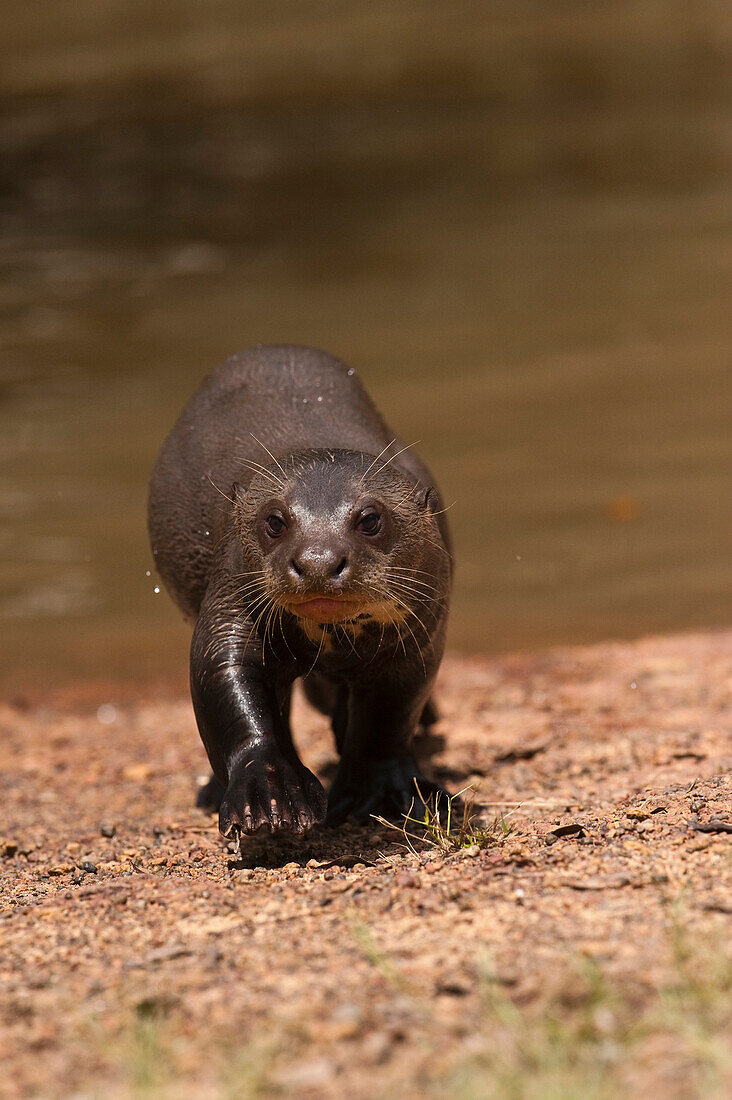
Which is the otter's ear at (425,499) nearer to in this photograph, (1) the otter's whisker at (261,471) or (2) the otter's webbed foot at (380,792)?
(1) the otter's whisker at (261,471)

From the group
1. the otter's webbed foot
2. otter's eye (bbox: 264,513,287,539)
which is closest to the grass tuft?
the otter's webbed foot

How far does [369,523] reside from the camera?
511cm

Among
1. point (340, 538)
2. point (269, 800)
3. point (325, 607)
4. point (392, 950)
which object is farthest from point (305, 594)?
point (392, 950)

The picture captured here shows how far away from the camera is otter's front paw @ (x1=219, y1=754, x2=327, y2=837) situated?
5.04 meters

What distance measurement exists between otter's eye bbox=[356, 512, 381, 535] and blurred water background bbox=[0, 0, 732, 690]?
20.9 ft

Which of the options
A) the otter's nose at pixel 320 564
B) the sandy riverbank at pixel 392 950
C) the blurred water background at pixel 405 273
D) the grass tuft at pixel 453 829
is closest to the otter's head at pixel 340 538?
the otter's nose at pixel 320 564

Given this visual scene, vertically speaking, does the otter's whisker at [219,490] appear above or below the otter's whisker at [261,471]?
below

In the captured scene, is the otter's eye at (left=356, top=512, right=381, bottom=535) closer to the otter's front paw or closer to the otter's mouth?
the otter's mouth

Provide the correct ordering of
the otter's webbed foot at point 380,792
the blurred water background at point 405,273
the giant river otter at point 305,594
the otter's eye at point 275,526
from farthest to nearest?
the blurred water background at point 405,273 < the otter's webbed foot at point 380,792 < the otter's eye at point 275,526 < the giant river otter at point 305,594

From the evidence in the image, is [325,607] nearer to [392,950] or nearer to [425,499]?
[425,499]

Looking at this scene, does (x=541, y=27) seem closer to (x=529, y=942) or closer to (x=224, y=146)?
(x=224, y=146)

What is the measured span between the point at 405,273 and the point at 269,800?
47.4 feet

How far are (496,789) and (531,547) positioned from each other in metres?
6.60

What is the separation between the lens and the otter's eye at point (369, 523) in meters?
5.07
